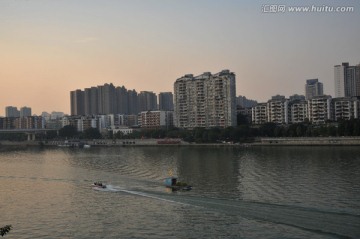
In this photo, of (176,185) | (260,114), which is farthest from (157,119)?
(176,185)

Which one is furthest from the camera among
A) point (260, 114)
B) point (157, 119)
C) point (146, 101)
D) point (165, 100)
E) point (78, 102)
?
point (78, 102)

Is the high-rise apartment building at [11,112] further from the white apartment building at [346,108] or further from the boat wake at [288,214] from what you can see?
the boat wake at [288,214]

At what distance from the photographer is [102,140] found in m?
52.7

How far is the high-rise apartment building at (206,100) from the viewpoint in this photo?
1903 inches

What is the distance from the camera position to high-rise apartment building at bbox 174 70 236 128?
1903 inches

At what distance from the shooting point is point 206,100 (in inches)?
1981

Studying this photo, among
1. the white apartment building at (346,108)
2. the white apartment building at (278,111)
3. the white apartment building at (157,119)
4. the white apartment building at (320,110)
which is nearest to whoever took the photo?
the white apartment building at (346,108)

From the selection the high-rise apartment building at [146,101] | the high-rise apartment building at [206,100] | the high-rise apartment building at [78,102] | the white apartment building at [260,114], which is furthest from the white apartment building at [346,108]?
the high-rise apartment building at [78,102]

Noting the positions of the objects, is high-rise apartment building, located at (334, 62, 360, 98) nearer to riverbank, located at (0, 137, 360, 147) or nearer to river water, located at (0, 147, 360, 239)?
riverbank, located at (0, 137, 360, 147)

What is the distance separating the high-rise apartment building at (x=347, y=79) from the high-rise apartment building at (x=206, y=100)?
1936 centimetres

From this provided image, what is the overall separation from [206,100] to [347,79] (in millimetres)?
22045

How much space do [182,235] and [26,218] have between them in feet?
13.9

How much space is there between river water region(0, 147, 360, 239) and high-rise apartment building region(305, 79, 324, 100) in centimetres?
5505

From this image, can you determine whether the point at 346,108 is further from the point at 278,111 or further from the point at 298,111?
the point at 278,111
